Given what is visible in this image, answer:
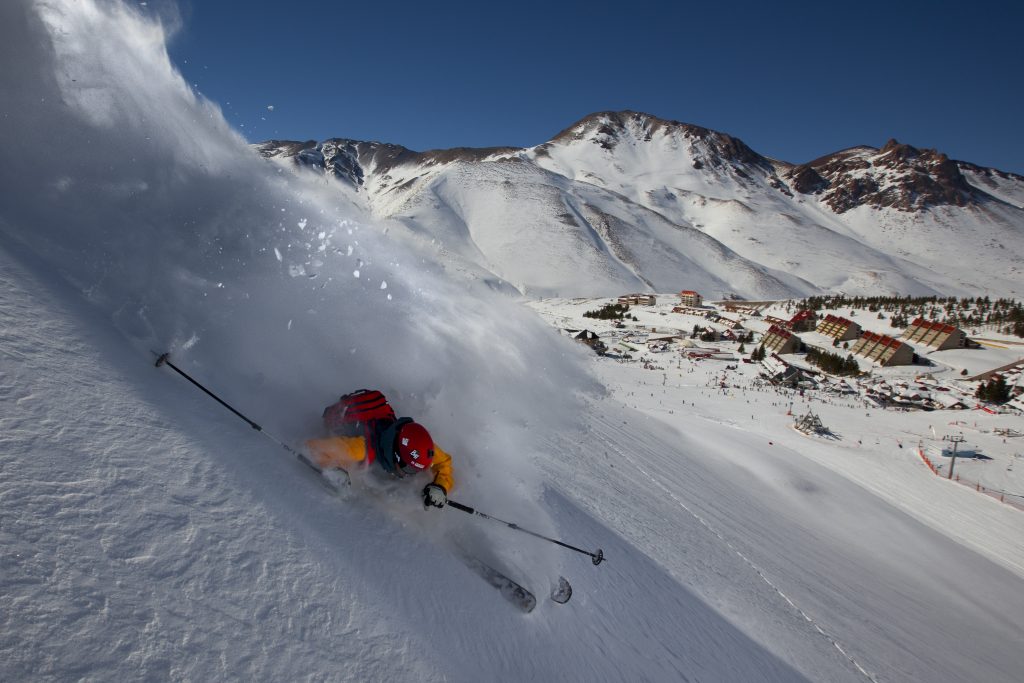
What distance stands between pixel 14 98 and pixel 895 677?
13.2 m

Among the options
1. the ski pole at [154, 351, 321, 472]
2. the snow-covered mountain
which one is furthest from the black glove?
the snow-covered mountain

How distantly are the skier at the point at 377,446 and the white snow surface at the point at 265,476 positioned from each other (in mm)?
202

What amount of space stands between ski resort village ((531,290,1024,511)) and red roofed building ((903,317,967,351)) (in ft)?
0.33

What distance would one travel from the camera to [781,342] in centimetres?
4884

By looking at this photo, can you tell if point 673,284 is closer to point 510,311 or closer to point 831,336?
point 831,336

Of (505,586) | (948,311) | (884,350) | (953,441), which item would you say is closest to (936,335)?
(884,350)

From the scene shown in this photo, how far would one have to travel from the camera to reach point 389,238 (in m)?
8.55

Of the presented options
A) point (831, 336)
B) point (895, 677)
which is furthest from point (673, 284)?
point (895, 677)

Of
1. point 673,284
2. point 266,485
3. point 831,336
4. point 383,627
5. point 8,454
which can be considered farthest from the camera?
point 673,284

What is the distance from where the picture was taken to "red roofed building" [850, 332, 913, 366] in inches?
1714

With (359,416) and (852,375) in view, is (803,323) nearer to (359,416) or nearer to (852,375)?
(852,375)

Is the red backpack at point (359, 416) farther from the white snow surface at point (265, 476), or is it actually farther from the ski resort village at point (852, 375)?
the ski resort village at point (852, 375)

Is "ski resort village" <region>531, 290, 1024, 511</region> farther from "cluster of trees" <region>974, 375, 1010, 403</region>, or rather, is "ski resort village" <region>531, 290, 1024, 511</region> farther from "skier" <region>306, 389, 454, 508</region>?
"skier" <region>306, 389, 454, 508</region>

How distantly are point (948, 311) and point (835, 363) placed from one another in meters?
33.1
